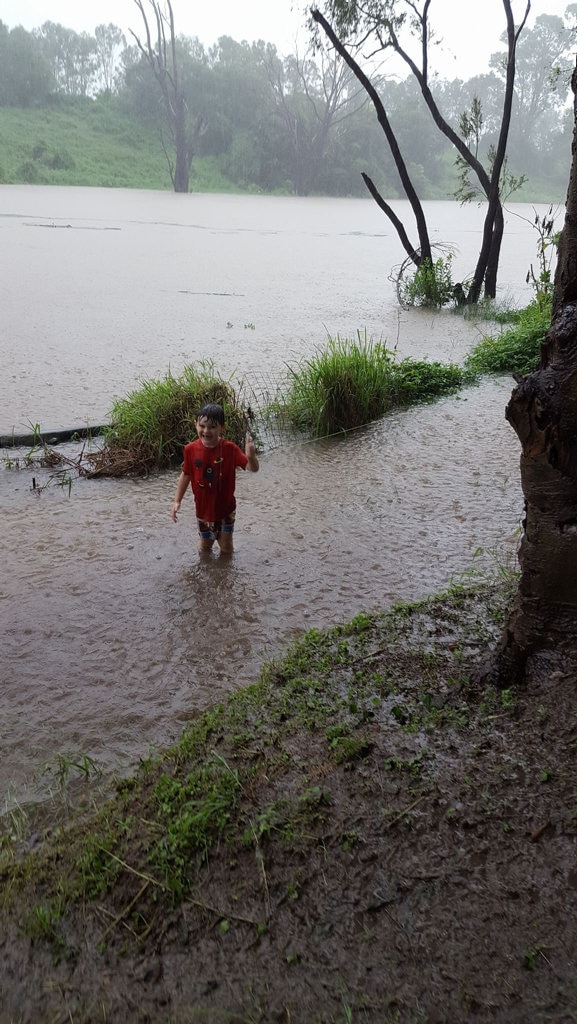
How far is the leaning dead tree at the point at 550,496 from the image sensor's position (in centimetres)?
206

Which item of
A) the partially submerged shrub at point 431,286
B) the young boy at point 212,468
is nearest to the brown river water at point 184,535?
the young boy at point 212,468

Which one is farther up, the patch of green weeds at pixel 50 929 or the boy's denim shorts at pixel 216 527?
the boy's denim shorts at pixel 216 527

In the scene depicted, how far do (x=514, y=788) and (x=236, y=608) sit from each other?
175cm

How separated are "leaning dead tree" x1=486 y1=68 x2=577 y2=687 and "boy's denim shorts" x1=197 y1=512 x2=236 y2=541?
70.4 inches

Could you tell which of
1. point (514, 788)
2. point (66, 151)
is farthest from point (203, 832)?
point (66, 151)

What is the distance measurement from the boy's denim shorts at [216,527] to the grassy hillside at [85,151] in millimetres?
31745

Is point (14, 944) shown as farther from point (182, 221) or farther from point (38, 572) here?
point (182, 221)

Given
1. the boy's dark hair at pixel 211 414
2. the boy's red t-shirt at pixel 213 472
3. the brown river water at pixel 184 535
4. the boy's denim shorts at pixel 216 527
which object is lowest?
the brown river water at pixel 184 535

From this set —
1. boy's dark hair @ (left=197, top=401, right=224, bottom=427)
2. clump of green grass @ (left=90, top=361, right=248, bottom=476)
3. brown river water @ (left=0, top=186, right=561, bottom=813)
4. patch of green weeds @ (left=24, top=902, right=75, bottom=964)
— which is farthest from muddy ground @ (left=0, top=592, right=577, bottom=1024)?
clump of green grass @ (left=90, top=361, right=248, bottom=476)

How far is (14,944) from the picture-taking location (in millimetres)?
1790

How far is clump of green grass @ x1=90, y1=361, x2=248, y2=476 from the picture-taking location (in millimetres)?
5266

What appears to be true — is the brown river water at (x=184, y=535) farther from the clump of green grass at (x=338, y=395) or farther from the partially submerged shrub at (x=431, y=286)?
the partially submerged shrub at (x=431, y=286)

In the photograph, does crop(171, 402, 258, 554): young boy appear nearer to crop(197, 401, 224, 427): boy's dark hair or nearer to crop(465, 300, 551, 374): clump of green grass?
crop(197, 401, 224, 427): boy's dark hair

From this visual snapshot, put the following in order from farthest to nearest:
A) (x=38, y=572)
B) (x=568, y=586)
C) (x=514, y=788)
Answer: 1. (x=38, y=572)
2. (x=568, y=586)
3. (x=514, y=788)
